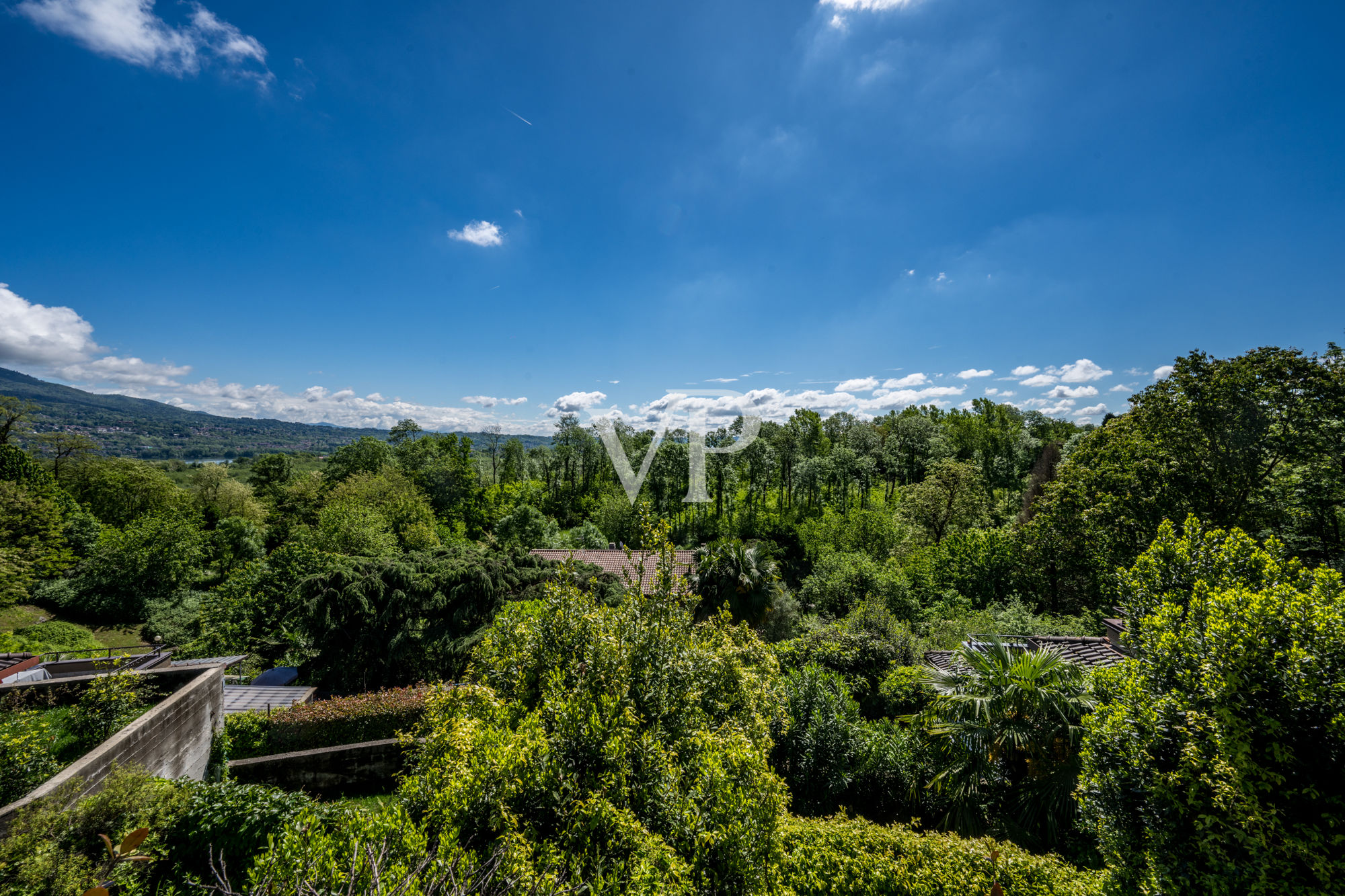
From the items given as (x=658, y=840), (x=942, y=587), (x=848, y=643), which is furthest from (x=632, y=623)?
(x=942, y=587)

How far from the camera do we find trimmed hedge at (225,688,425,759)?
1095 cm

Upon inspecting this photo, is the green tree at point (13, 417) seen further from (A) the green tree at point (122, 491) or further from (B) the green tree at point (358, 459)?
(B) the green tree at point (358, 459)

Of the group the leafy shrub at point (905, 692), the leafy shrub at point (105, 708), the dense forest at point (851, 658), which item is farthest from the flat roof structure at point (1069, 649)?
the leafy shrub at point (105, 708)

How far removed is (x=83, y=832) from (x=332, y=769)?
4802mm

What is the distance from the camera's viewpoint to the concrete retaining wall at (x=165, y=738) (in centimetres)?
654

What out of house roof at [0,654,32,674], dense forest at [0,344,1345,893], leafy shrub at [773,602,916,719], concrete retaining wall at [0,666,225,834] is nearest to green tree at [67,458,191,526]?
dense forest at [0,344,1345,893]

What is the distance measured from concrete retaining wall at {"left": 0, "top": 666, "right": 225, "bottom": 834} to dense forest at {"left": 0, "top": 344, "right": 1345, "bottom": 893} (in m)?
1.12

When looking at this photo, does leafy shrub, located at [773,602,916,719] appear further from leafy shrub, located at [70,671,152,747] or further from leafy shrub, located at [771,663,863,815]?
leafy shrub, located at [70,671,152,747]

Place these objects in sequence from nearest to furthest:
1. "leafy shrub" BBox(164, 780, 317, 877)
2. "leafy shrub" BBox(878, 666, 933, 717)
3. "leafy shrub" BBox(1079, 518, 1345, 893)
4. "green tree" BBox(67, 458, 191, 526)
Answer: "leafy shrub" BBox(1079, 518, 1345, 893), "leafy shrub" BBox(164, 780, 317, 877), "leafy shrub" BBox(878, 666, 933, 717), "green tree" BBox(67, 458, 191, 526)

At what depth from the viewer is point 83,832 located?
20.2 feet

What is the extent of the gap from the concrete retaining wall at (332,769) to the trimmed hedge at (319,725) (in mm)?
501

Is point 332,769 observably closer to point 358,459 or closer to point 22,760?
point 22,760

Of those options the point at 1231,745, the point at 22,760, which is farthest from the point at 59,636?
the point at 1231,745

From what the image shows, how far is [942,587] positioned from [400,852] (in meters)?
23.9
